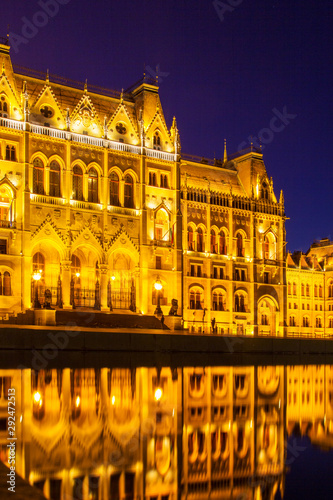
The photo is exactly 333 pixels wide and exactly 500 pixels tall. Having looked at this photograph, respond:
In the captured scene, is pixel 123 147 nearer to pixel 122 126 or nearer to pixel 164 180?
pixel 122 126

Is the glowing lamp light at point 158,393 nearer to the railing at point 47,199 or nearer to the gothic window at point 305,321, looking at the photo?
the railing at point 47,199

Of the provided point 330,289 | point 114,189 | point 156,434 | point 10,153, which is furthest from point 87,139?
point 156,434

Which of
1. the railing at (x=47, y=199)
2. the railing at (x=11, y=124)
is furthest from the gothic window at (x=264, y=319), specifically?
the railing at (x=11, y=124)

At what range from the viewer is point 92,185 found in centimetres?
6144

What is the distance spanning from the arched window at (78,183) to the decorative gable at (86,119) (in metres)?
3.69

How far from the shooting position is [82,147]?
60.7m

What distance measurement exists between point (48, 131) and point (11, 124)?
3.62 m

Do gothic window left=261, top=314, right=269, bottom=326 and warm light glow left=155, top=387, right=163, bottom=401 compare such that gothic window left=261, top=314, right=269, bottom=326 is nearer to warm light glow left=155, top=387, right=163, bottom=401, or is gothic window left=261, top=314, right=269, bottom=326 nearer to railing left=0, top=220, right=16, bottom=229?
railing left=0, top=220, right=16, bottom=229

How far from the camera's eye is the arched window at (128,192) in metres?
63.5

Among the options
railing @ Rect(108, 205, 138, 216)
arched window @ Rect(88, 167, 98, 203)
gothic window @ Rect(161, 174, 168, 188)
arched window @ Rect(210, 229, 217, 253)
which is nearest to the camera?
arched window @ Rect(88, 167, 98, 203)

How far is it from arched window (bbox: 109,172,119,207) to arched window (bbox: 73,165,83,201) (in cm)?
324

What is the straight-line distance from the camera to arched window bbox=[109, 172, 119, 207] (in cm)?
6256

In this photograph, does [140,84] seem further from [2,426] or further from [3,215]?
[2,426]

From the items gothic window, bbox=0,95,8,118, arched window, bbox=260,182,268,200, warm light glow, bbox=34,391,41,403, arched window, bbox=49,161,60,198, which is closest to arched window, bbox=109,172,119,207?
arched window, bbox=49,161,60,198
